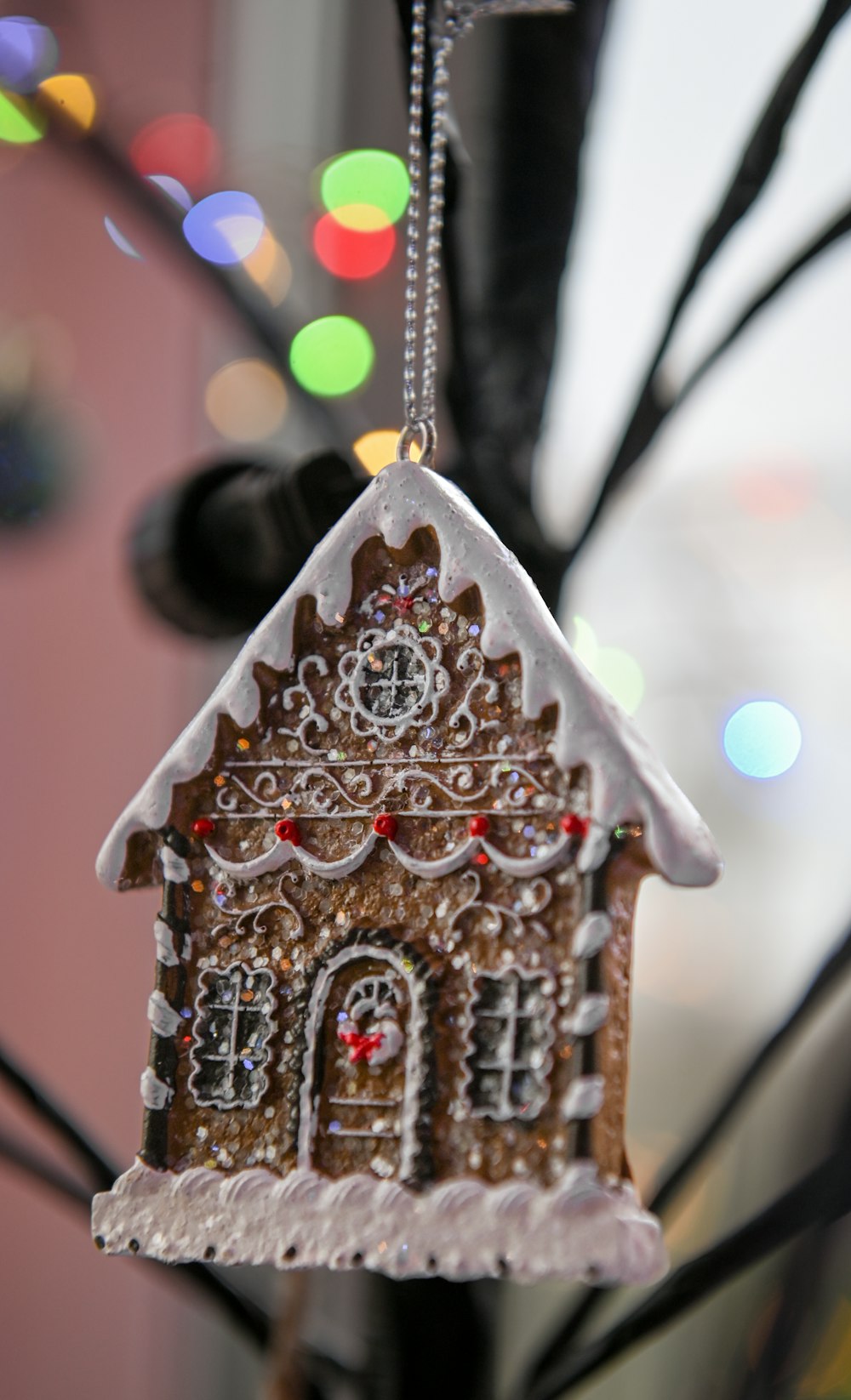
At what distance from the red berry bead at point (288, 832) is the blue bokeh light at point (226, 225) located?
0.52 m

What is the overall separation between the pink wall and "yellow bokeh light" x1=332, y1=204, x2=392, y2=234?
0.71ft

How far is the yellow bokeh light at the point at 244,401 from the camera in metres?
1.30

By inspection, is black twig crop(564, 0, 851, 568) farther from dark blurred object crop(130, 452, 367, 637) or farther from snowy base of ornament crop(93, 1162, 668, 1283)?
snowy base of ornament crop(93, 1162, 668, 1283)

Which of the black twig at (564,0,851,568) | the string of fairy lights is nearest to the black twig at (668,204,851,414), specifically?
the black twig at (564,0,851,568)

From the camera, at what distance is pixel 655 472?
1099 millimetres

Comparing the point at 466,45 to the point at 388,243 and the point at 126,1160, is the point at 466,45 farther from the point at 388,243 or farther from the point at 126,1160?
the point at 126,1160

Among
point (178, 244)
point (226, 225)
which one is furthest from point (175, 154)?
point (178, 244)

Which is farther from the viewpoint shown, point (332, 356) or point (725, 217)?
point (332, 356)

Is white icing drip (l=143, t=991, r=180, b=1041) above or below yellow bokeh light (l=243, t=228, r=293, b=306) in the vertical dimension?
below

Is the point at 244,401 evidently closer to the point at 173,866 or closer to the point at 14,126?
the point at 14,126

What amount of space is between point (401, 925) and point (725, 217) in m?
0.39

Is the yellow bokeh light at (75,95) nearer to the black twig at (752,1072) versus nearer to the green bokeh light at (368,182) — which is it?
the green bokeh light at (368,182)

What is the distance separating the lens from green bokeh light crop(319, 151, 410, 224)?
96 cm

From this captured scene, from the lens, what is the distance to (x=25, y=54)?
3.11 feet
